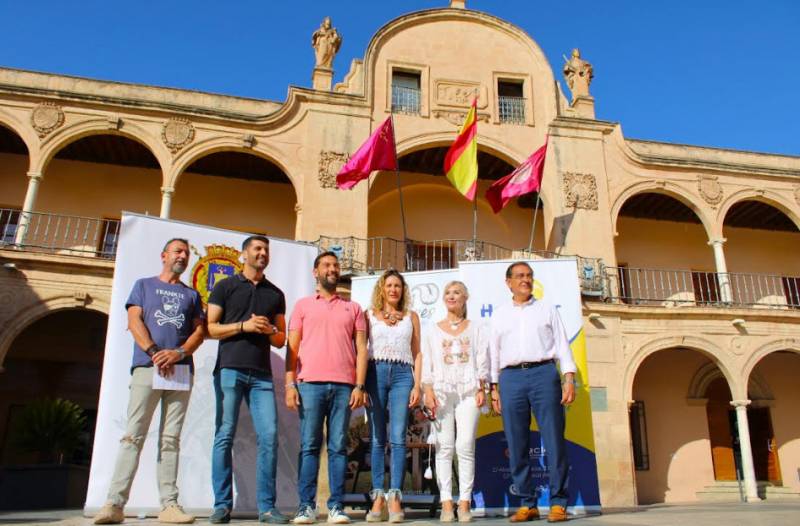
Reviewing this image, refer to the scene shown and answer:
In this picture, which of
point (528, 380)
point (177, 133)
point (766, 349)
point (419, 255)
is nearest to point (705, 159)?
point (766, 349)

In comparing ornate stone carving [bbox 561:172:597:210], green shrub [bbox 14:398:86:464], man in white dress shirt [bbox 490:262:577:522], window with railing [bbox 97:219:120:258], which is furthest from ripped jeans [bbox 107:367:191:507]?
ornate stone carving [bbox 561:172:597:210]

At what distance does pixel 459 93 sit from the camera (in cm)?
1404

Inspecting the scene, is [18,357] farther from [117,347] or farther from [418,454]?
[418,454]

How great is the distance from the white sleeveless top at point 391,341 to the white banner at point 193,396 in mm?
1500

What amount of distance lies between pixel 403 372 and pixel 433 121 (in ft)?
32.0

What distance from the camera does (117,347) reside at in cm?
575

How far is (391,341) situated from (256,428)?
113 cm

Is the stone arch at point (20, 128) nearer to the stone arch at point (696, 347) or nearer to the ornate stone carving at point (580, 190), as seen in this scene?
the ornate stone carving at point (580, 190)

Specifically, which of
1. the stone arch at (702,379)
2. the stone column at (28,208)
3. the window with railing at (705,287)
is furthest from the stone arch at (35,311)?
the window with railing at (705,287)

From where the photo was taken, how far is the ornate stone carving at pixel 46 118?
1198cm

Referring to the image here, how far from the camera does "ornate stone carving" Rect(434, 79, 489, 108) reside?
13930 millimetres

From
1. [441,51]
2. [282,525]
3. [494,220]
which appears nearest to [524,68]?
[441,51]

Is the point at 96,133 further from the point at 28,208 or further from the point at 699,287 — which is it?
the point at 699,287

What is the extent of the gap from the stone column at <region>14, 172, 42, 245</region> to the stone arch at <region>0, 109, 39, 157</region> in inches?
21.0
